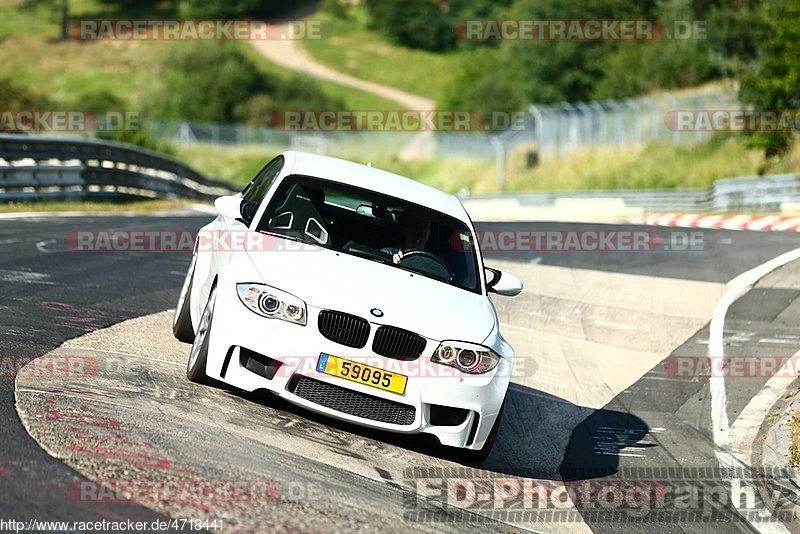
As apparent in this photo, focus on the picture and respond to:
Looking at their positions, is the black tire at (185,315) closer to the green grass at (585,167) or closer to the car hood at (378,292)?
the car hood at (378,292)

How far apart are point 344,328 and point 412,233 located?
4.98 ft

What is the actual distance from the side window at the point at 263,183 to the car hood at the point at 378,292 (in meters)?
0.90

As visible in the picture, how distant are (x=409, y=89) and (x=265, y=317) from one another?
10513 cm

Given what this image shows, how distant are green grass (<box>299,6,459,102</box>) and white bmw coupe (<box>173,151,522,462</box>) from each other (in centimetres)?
10204

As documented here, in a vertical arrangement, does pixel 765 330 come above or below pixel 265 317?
below

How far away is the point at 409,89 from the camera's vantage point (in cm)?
11075

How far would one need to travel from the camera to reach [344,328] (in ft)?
22.7

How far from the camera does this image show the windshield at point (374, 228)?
26.4 ft

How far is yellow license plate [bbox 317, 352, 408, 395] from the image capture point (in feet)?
22.4

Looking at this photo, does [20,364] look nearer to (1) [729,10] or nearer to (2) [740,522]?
(2) [740,522]

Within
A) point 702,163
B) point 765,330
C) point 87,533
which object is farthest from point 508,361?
point 702,163

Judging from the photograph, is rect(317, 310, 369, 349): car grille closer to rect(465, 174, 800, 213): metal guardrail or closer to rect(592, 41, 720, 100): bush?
rect(465, 174, 800, 213): metal guardrail

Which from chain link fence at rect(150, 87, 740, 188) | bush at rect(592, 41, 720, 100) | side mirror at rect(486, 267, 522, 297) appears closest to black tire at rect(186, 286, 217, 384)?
side mirror at rect(486, 267, 522, 297)

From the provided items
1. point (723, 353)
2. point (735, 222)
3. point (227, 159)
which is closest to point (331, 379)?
point (723, 353)
